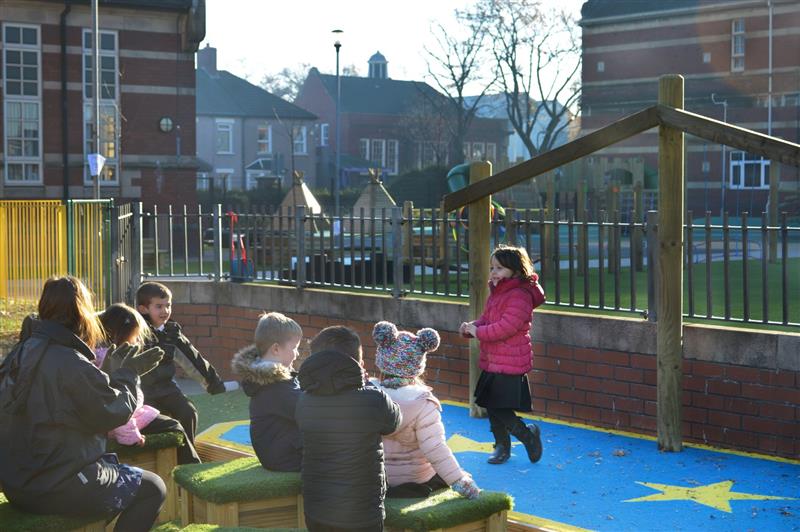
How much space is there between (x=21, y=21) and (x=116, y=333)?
26.7m

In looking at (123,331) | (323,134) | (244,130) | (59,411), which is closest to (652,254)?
(123,331)

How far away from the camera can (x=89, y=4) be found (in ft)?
103

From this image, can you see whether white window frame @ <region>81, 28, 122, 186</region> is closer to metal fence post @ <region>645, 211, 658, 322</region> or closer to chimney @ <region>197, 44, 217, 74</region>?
metal fence post @ <region>645, 211, 658, 322</region>

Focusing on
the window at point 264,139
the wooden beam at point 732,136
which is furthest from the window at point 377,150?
the wooden beam at point 732,136

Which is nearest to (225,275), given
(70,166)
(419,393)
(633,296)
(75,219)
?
(75,219)

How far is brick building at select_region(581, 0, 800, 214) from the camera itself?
48.2 meters

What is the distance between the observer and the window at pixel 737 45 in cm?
5056

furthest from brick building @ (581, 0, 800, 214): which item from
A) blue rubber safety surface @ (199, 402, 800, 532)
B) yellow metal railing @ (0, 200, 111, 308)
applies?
blue rubber safety surface @ (199, 402, 800, 532)

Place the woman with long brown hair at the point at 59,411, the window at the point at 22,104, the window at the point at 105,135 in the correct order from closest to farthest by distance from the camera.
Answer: the woman with long brown hair at the point at 59,411, the window at the point at 22,104, the window at the point at 105,135

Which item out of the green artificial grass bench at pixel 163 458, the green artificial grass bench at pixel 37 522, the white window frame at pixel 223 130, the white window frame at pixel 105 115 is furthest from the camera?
the white window frame at pixel 223 130

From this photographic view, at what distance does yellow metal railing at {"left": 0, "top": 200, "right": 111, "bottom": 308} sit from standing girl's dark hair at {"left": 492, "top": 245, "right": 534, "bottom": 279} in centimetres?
565

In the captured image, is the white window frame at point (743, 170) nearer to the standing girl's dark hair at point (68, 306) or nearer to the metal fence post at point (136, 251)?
the metal fence post at point (136, 251)

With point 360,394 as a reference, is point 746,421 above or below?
below

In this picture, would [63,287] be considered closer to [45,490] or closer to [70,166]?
[45,490]
